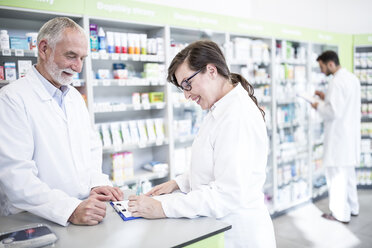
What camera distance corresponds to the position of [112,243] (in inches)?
58.8

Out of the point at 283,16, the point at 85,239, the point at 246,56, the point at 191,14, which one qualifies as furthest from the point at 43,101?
the point at 283,16

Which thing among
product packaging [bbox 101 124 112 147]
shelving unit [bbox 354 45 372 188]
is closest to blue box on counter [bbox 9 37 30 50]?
product packaging [bbox 101 124 112 147]

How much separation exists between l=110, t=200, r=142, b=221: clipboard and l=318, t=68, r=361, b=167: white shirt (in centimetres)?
423

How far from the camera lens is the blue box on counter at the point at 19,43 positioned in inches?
119

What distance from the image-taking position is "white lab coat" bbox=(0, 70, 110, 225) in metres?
1.84

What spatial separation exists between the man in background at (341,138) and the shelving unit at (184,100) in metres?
0.71

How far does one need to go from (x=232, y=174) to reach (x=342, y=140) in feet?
13.8

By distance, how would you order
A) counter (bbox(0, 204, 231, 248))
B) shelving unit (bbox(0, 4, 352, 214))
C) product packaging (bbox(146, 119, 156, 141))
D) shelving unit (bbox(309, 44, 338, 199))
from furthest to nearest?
shelving unit (bbox(309, 44, 338, 199)) < product packaging (bbox(146, 119, 156, 141)) < shelving unit (bbox(0, 4, 352, 214)) < counter (bbox(0, 204, 231, 248))

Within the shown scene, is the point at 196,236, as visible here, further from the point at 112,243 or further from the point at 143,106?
the point at 143,106

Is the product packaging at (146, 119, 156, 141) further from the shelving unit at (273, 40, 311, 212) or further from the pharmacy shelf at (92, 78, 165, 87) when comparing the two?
the shelving unit at (273, 40, 311, 212)

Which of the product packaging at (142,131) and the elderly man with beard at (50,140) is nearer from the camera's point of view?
the elderly man with beard at (50,140)

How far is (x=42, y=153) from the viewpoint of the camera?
211 cm

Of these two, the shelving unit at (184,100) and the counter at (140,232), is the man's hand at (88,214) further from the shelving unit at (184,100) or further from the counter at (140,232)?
the shelving unit at (184,100)

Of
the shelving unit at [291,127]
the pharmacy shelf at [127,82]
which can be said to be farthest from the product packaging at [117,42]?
the shelving unit at [291,127]
